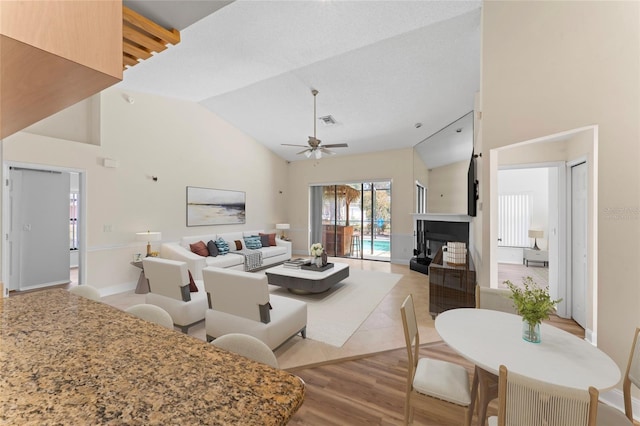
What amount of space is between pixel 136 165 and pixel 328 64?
13.2 ft

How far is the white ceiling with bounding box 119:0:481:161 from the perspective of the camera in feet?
10.1

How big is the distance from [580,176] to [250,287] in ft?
13.7

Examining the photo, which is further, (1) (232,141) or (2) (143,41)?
(1) (232,141)

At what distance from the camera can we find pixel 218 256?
19.0 feet

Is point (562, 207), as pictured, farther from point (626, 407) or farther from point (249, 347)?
point (249, 347)

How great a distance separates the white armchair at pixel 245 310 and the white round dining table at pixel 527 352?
1.53 meters

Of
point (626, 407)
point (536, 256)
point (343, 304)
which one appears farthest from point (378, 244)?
point (626, 407)

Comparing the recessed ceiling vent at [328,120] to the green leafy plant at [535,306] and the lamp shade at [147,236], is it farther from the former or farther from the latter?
the green leafy plant at [535,306]

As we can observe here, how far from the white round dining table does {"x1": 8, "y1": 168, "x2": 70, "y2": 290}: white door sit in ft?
21.6

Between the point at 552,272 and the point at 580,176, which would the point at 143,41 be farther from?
the point at 552,272

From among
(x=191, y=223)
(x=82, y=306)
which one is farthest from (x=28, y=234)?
(x=82, y=306)

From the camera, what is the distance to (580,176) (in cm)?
332

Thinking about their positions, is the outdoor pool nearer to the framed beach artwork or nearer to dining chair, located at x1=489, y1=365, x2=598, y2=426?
the framed beach artwork

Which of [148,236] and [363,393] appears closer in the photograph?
[363,393]
